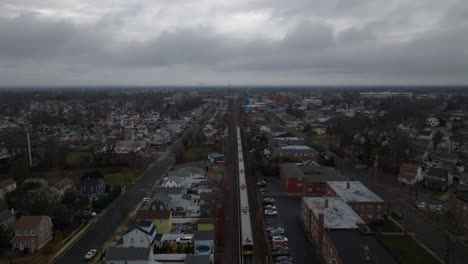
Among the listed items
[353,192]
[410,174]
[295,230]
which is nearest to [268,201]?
[295,230]

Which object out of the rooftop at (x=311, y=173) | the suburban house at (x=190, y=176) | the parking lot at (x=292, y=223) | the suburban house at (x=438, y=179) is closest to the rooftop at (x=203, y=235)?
the parking lot at (x=292, y=223)

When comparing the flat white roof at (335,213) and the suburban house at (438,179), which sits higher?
the flat white roof at (335,213)

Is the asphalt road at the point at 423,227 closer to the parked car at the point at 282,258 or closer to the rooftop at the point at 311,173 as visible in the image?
the rooftop at the point at 311,173

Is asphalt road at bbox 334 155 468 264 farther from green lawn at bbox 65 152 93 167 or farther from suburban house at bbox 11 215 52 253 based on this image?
green lawn at bbox 65 152 93 167

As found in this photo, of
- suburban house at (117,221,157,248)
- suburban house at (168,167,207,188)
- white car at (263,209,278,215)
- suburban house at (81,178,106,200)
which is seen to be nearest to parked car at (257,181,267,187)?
suburban house at (168,167,207,188)

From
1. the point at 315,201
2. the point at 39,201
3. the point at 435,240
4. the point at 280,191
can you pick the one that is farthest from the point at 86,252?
the point at 435,240

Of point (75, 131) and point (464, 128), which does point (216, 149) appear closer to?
point (75, 131)
